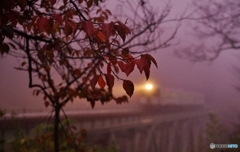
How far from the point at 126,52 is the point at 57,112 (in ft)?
7.46

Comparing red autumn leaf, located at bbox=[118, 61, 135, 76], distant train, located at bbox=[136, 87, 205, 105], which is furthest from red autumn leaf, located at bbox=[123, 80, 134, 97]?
distant train, located at bbox=[136, 87, 205, 105]

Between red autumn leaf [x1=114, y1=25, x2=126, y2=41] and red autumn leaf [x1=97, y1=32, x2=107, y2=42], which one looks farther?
red autumn leaf [x1=97, y1=32, x2=107, y2=42]

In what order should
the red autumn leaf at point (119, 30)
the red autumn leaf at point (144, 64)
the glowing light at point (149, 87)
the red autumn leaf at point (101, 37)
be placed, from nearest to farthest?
1. the red autumn leaf at point (144, 64)
2. the red autumn leaf at point (119, 30)
3. the red autumn leaf at point (101, 37)
4. the glowing light at point (149, 87)

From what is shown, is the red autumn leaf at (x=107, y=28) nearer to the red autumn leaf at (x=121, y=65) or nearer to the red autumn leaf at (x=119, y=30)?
the red autumn leaf at (x=119, y=30)

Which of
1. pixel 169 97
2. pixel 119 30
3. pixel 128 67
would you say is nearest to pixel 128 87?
pixel 128 67

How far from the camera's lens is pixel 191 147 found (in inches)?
304

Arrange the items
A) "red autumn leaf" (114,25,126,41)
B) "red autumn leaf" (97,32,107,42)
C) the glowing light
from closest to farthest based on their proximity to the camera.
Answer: "red autumn leaf" (114,25,126,41) → "red autumn leaf" (97,32,107,42) → the glowing light

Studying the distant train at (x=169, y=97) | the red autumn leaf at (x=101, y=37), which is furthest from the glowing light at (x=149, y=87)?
the red autumn leaf at (x=101, y=37)

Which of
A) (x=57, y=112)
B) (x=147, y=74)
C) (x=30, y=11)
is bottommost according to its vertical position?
(x=57, y=112)

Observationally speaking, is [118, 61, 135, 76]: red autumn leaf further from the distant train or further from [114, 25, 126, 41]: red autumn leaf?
the distant train

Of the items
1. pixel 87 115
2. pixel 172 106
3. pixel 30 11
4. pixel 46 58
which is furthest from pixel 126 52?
pixel 172 106

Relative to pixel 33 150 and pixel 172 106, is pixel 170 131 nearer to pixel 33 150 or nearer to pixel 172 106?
pixel 172 106

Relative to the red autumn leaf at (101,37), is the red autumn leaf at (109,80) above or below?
below

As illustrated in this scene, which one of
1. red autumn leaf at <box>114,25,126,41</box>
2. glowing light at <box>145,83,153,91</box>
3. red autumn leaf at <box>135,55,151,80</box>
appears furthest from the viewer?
glowing light at <box>145,83,153,91</box>
